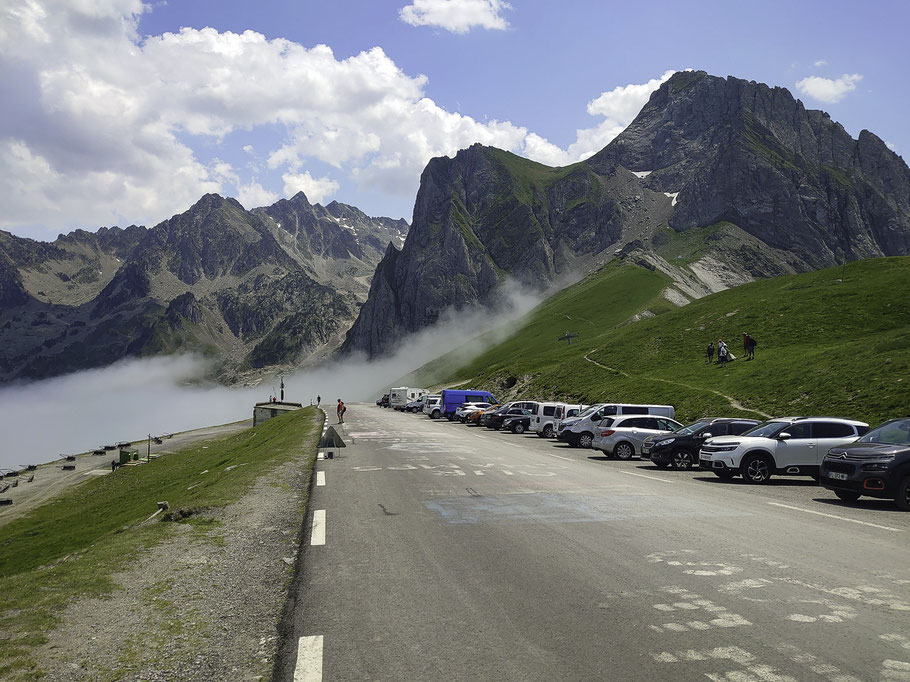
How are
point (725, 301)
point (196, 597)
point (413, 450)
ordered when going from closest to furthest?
point (196, 597) < point (413, 450) < point (725, 301)

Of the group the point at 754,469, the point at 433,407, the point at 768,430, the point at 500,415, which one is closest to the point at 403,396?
the point at 433,407

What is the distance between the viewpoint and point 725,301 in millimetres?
72438

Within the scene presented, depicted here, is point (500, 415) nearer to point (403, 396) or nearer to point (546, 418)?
point (546, 418)

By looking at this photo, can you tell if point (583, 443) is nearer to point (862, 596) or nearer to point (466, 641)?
point (862, 596)

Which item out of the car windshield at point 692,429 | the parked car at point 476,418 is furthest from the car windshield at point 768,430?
the parked car at point 476,418

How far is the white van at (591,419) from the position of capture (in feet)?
105

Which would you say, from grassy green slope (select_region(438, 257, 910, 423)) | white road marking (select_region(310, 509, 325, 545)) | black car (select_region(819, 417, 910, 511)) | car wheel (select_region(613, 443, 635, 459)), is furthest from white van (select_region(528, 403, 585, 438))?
white road marking (select_region(310, 509, 325, 545))

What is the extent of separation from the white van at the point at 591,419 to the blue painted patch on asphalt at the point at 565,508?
1788cm

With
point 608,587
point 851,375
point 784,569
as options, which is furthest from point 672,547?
point 851,375

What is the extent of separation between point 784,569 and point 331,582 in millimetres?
5811

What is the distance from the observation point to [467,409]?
58.3m

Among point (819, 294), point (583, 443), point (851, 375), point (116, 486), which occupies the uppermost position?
point (819, 294)

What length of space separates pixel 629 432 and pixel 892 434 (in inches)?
476

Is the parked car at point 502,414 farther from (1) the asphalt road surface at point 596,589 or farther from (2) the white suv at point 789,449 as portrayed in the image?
(1) the asphalt road surface at point 596,589
